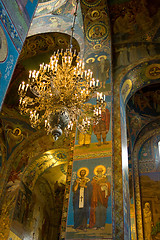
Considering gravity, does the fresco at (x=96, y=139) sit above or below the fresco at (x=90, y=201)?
above

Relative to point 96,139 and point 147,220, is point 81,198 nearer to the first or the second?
point 96,139

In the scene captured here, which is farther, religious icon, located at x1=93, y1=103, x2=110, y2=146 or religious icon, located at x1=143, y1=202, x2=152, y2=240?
religious icon, located at x1=143, y1=202, x2=152, y2=240

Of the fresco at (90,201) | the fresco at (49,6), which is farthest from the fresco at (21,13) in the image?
the fresco at (49,6)

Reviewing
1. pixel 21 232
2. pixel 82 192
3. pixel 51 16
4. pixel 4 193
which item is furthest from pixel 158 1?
pixel 21 232

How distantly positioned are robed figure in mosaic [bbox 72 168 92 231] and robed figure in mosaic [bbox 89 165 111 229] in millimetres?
109

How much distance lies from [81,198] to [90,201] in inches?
7.9

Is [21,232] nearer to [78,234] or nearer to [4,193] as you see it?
[4,193]

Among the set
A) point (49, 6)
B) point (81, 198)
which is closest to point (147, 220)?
point (81, 198)

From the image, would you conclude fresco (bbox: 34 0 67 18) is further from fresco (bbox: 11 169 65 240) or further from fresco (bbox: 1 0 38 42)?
fresco (bbox: 11 169 65 240)

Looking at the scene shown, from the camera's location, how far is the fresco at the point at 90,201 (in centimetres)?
460

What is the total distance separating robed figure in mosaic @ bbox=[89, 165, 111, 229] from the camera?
4684 mm

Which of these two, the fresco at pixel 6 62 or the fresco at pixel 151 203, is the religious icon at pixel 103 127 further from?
the fresco at pixel 151 203

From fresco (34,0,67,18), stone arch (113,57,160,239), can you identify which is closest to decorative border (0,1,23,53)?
stone arch (113,57,160,239)

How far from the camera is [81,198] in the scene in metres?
5.08
